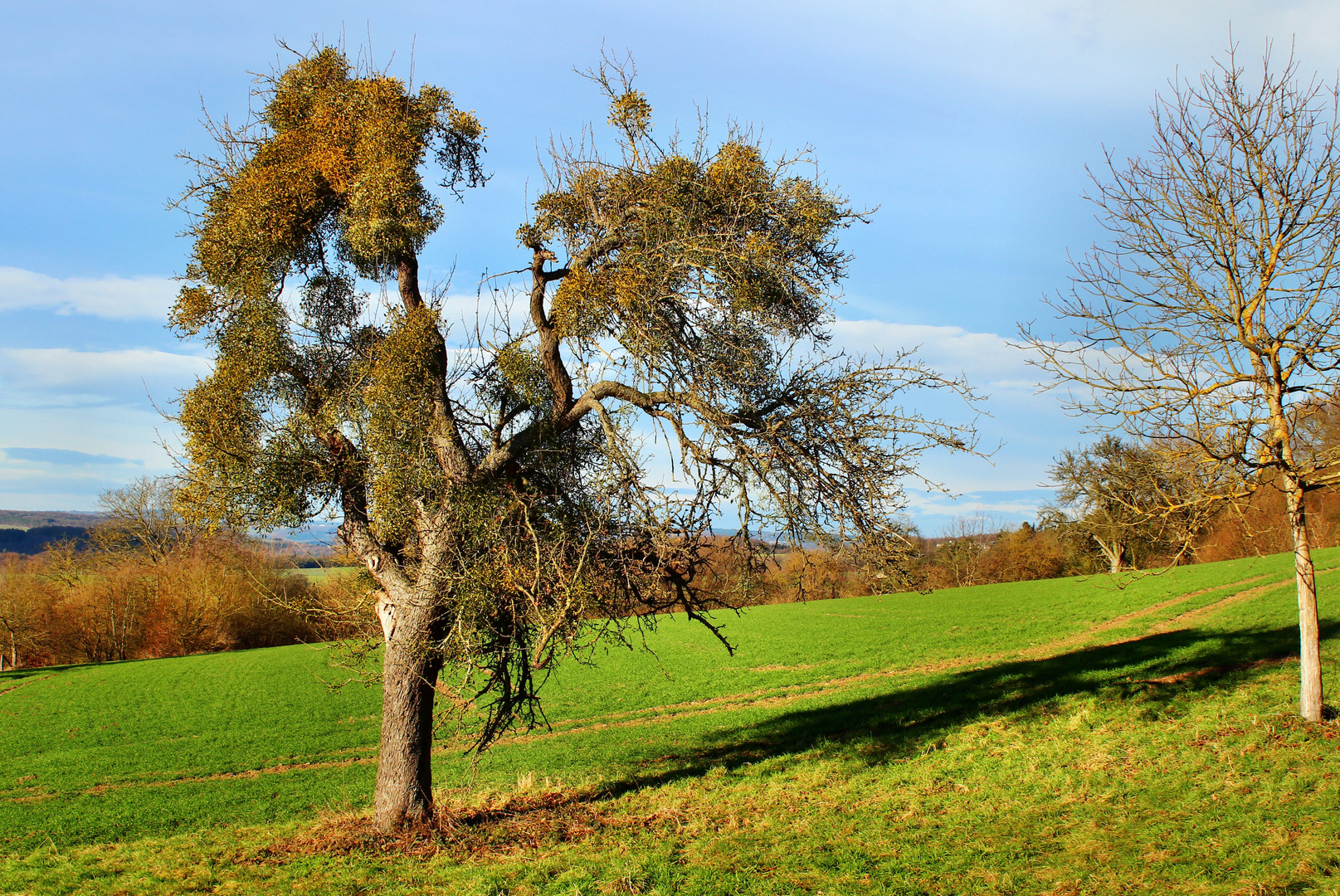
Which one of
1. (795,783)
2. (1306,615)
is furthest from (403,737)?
(1306,615)

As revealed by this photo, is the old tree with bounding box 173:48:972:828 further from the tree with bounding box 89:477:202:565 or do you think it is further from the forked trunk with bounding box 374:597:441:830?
the tree with bounding box 89:477:202:565

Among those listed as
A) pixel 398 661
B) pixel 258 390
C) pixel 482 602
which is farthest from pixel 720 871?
pixel 258 390

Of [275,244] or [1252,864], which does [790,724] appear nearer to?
[1252,864]

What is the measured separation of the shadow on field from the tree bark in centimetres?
247

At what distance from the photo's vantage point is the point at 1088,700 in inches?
572

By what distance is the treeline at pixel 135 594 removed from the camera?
43.7m

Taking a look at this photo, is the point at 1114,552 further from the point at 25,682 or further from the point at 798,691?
the point at 25,682

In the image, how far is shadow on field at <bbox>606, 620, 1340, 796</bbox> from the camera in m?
14.8

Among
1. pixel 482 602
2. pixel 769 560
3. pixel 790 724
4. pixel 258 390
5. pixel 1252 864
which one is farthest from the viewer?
pixel 790 724

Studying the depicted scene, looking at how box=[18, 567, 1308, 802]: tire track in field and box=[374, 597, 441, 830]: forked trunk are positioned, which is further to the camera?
box=[18, 567, 1308, 802]: tire track in field

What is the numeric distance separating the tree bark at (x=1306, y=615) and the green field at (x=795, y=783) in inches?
19.6

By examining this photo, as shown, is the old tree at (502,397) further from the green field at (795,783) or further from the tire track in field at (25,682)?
the tire track in field at (25,682)

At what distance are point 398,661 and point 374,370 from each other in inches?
160

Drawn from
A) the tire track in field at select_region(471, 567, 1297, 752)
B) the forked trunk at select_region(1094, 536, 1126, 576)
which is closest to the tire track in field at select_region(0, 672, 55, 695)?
the tire track in field at select_region(471, 567, 1297, 752)
